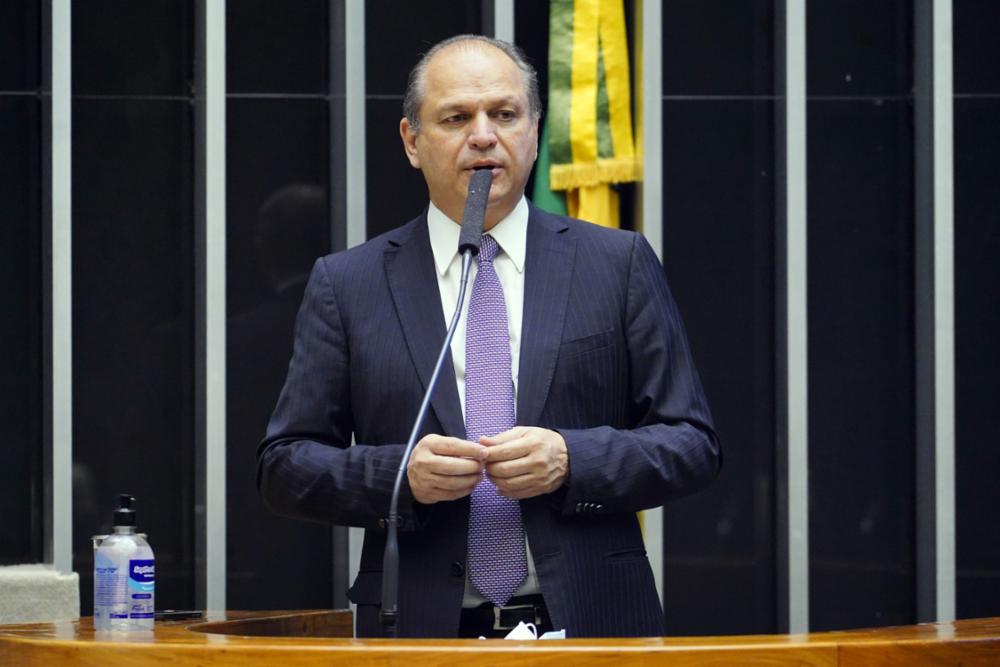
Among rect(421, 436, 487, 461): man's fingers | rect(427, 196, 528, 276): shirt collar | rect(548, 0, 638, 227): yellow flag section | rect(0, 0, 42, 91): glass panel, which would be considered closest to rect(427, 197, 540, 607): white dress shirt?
rect(427, 196, 528, 276): shirt collar

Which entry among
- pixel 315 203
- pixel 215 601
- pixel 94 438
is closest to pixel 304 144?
pixel 315 203

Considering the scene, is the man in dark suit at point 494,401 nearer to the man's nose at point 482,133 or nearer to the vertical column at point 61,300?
the man's nose at point 482,133

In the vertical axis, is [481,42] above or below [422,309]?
above

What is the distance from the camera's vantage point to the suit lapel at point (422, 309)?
2373 mm

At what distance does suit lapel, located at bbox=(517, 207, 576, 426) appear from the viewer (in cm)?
238

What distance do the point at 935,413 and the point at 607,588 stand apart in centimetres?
222

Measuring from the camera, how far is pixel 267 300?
14.4ft

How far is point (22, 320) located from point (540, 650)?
2.90 meters

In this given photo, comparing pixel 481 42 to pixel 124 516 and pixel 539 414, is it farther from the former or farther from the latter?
pixel 124 516

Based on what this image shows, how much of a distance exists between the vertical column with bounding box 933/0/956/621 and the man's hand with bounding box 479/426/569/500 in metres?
2.36

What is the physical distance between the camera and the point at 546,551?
2.31 meters

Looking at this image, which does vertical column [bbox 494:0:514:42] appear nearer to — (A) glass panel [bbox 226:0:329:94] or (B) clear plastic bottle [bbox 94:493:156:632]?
(A) glass panel [bbox 226:0:329:94]

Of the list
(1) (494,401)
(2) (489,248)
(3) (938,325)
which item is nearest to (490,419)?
(1) (494,401)

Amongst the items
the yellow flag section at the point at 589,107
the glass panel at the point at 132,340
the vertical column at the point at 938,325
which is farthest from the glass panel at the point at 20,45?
the vertical column at the point at 938,325
